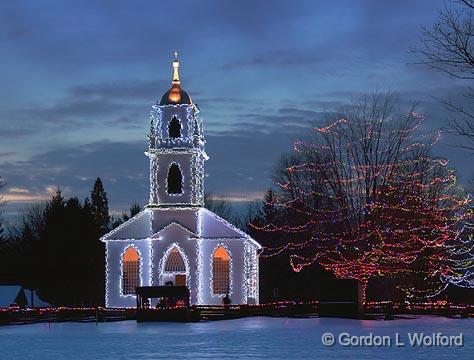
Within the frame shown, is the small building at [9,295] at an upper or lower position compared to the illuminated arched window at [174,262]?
lower

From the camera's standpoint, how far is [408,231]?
51.8 m

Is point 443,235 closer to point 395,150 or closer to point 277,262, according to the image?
point 395,150

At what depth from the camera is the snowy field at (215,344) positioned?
23812 millimetres

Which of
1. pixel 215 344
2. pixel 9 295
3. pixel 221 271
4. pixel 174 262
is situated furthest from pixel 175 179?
pixel 215 344

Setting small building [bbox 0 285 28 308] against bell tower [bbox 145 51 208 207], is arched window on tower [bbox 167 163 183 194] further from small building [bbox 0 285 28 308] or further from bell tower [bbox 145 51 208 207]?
small building [bbox 0 285 28 308]

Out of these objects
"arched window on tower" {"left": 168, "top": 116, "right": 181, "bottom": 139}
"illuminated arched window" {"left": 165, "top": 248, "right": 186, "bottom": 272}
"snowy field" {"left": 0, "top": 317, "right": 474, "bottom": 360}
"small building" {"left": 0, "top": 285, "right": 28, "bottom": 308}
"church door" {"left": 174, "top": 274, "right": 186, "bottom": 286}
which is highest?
"arched window on tower" {"left": 168, "top": 116, "right": 181, "bottom": 139}

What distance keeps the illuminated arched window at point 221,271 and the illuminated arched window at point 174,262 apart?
1.97 metres

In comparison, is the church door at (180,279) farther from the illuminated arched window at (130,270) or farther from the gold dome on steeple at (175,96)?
the gold dome on steeple at (175,96)

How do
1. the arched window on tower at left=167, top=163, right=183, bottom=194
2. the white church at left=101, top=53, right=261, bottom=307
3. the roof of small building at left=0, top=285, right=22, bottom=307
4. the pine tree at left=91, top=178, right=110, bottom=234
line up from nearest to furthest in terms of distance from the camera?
the white church at left=101, top=53, right=261, bottom=307 < the roof of small building at left=0, top=285, right=22, bottom=307 < the arched window on tower at left=167, top=163, right=183, bottom=194 < the pine tree at left=91, top=178, right=110, bottom=234

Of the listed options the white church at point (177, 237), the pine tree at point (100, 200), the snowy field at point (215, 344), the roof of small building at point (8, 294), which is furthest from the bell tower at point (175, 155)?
the pine tree at point (100, 200)

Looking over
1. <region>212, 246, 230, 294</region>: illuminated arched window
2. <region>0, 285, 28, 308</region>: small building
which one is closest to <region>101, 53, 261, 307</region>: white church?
<region>212, 246, 230, 294</region>: illuminated arched window

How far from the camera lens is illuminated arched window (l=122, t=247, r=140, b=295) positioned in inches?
2375

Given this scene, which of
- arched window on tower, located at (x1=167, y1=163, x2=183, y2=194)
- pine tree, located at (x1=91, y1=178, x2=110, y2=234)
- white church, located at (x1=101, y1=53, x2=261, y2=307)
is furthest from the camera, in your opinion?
pine tree, located at (x1=91, y1=178, x2=110, y2=234)

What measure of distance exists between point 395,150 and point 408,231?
4854 mm
